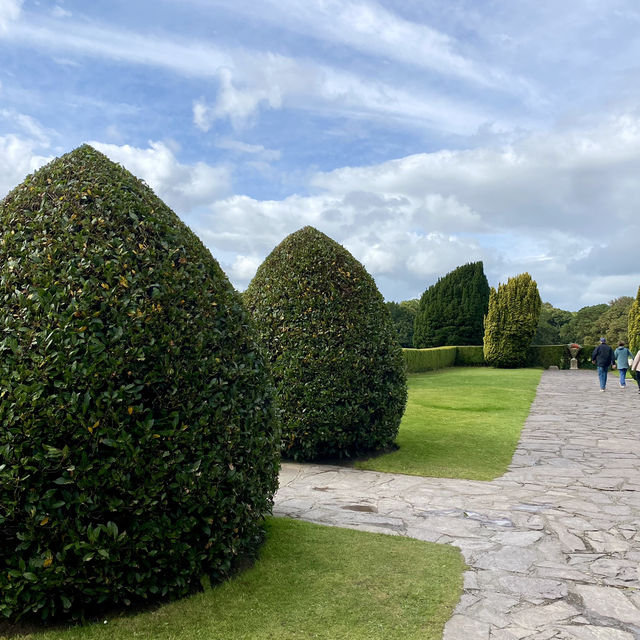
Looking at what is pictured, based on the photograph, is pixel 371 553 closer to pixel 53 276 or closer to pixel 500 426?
pixel 53 276

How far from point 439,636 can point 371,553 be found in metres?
1.31

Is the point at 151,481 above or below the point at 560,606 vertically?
above

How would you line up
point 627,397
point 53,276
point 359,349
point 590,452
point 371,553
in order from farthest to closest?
point 627,397
point 590,452
point 359,349
point 371,553
point 53,276

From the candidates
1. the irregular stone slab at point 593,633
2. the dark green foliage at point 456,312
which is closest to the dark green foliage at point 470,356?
the dark green foliage at point 456,312

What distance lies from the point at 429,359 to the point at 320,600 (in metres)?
28.4

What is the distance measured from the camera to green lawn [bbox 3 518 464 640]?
11.1ft

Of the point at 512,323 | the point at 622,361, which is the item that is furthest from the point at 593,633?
the point at 512,323

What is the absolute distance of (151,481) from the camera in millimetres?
3453

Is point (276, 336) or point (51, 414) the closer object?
point (51, 414)

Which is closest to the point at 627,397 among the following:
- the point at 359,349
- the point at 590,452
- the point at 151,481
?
the point at 590,452

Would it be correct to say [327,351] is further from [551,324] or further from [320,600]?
[551,324]

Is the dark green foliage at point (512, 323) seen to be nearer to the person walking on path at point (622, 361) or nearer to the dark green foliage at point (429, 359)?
the dark green foliage at point (429, 359)

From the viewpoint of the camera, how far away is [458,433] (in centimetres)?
1108

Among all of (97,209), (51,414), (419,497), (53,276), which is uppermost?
(97,209)
